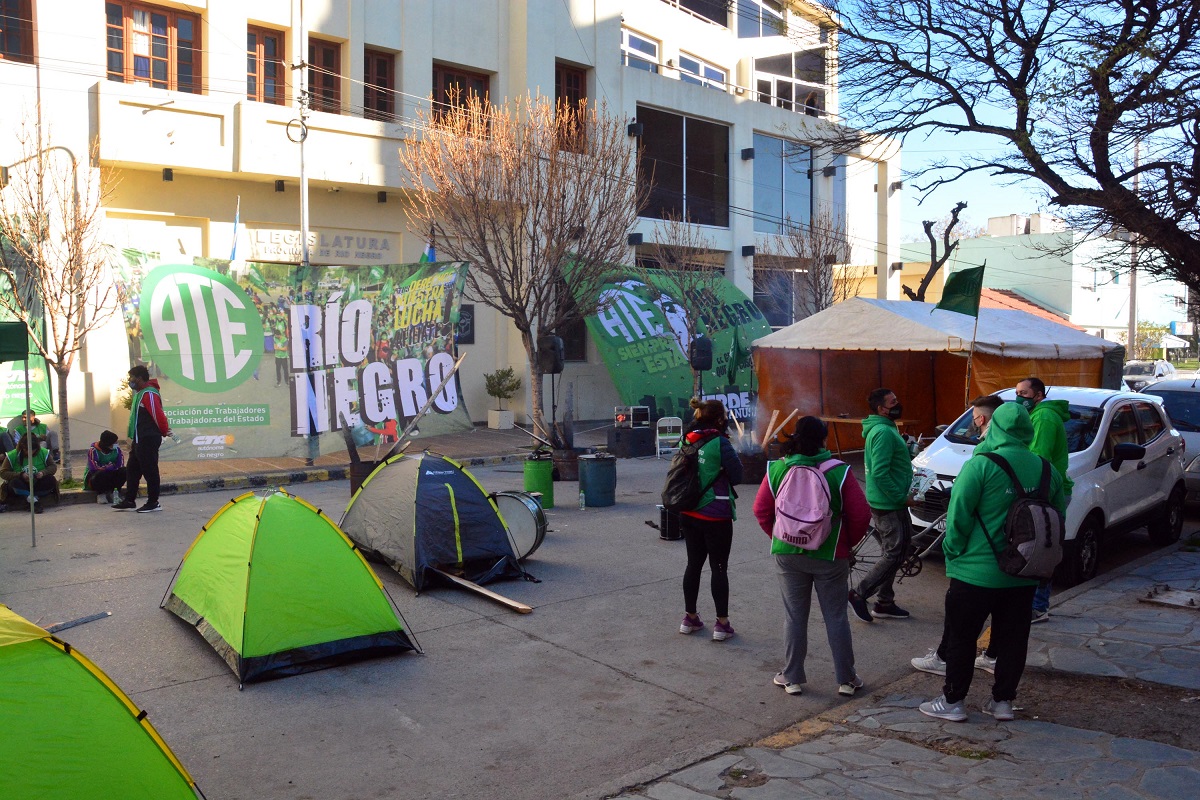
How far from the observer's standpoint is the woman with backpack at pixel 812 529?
574 cm

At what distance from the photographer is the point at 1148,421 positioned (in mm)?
10484

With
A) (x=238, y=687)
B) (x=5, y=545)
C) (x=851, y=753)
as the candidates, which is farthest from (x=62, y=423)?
(x=851, y=753)

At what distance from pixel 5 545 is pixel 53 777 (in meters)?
7.85

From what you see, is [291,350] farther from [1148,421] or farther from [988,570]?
[988,570]

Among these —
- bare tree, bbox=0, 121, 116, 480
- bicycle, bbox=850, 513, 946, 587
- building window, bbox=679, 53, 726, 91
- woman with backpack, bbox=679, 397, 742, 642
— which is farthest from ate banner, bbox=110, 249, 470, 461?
building window, bbox=679, 53, 726, 91

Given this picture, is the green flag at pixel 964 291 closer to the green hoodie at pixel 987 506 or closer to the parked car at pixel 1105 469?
the parked car at pixel 1105 469

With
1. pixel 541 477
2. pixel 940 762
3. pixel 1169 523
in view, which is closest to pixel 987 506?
pixel 940 762

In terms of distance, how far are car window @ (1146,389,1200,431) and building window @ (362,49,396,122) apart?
52.1 feet

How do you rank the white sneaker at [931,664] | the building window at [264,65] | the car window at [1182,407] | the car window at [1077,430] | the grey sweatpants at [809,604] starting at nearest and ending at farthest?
the grey sweatpants at [809,604]
the white sneaker at [931,664]
the car window at [1077,430]
the car window at [1182,407]
the building window at [264,65]

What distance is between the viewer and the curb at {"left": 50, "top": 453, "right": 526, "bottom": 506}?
43.2ft

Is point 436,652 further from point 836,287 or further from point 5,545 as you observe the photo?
point 836,287

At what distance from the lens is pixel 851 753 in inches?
202

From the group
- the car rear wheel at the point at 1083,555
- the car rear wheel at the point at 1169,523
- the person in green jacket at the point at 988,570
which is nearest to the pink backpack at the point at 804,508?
the person in green jacket at the point at 988,570

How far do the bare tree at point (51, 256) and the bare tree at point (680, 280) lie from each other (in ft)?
42.6
